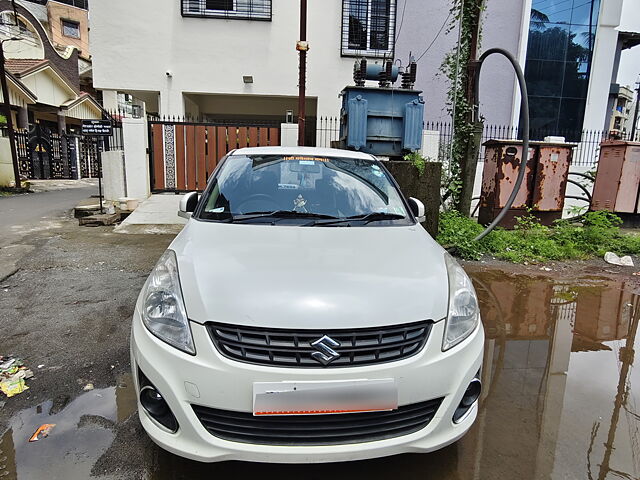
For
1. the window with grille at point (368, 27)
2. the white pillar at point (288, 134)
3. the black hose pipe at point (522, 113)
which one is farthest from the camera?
the window with grille at point (368, 27)

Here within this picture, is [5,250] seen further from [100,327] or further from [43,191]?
[43,191]

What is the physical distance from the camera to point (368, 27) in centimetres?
1117

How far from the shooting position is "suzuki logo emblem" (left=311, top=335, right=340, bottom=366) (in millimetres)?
1742

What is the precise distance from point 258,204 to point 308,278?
3.68 feet

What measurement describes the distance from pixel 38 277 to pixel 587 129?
44.6ft

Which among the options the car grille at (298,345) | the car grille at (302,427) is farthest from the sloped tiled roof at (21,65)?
the car grille at (302,427)

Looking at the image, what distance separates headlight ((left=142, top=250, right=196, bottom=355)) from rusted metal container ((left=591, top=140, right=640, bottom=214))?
27.3 ft

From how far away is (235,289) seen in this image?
190 cm

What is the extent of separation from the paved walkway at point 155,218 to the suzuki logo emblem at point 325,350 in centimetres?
650

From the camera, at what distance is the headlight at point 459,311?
6.46 ft

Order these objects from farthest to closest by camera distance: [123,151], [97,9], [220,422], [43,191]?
1. [43,191]
2. [97,9]
3. [123,151]
4. [220,422]

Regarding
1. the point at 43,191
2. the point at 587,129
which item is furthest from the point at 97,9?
the point at 587,129

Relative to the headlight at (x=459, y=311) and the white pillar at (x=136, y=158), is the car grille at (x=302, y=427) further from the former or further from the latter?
the white pillar at (x=136, y=158)

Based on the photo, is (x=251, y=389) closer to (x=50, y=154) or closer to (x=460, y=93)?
(x=460, y=93)
